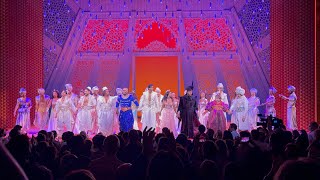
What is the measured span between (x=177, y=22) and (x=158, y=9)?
1.20 metres

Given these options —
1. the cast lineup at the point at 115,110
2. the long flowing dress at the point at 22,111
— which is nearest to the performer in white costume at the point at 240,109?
the cast lineup at the point at 115,110

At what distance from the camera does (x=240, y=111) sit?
40.8 feet

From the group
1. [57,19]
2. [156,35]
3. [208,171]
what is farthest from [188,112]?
[156,35]

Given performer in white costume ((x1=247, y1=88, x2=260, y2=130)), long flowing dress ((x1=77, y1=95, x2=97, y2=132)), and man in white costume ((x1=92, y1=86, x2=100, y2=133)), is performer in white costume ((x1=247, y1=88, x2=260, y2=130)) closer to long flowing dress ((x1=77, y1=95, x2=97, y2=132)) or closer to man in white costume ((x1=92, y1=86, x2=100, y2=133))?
man in white costume ((x1=92, y1=86, x2=100, y2=133))

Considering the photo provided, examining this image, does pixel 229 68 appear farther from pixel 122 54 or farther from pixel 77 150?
pixel 77 150

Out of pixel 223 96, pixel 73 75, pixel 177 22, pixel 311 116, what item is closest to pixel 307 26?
pixel 311 116

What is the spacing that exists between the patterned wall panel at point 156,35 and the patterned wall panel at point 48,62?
14.4 feet

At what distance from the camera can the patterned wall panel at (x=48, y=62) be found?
1651cm

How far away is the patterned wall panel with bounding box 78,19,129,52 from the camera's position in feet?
64.7

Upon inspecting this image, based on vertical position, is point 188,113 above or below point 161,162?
above

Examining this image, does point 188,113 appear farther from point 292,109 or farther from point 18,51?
point 18,51

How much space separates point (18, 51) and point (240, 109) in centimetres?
766

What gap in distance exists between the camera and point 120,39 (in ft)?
65.0

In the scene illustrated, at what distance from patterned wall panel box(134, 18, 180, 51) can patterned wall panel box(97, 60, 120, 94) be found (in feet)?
4.70
